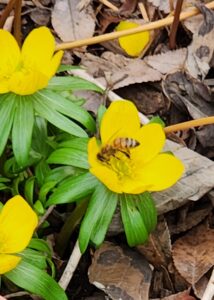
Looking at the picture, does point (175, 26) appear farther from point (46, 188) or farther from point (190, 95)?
point (46, 188)

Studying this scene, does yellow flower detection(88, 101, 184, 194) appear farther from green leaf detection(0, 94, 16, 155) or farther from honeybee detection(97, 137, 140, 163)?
green leaf detection(0, 94, 16, 155)

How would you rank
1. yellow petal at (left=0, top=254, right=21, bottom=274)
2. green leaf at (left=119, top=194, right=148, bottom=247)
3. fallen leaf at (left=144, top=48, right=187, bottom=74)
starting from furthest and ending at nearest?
1. fallen leaf at (left=144, top=48, right=187, bottom=74)
2. green leaf at (left=119, top=194, right=148, bottom=247)
3. yellow petal at (left=0, top=254, right=21, bottom=274)

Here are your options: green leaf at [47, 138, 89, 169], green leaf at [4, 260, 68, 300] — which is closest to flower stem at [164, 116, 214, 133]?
green leaf at [47, 138, 89, 169]

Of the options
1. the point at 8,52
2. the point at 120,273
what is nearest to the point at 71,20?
the point at 8,52

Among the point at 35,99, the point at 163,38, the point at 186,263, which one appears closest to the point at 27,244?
the point at 35,99

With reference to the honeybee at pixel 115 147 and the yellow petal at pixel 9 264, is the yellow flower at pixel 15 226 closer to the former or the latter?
the yellow petal at pixel 9 264

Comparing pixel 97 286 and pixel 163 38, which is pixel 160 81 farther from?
pixel 97 286
